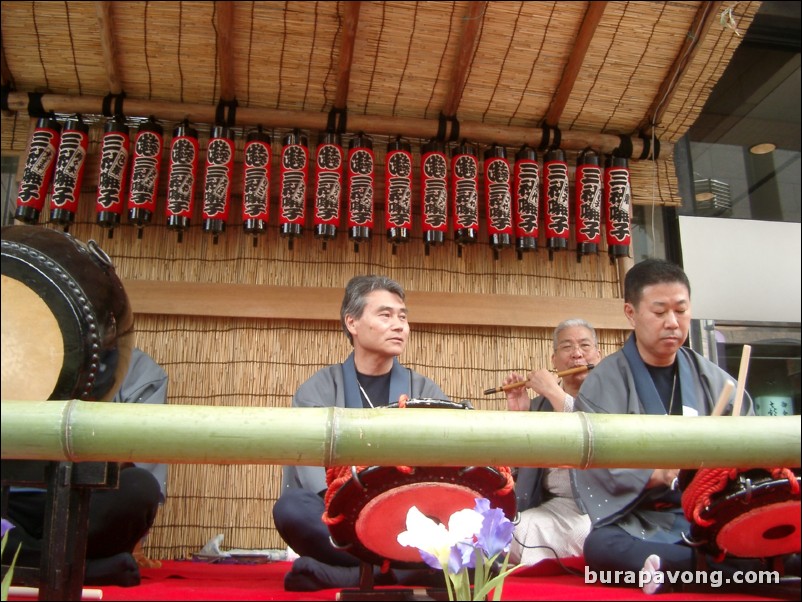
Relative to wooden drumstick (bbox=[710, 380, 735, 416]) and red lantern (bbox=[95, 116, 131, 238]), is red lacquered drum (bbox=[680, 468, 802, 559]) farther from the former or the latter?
red lantern (bbox=[95, 116, 131, 238])

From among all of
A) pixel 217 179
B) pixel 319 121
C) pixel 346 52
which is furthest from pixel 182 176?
pixel 346 52

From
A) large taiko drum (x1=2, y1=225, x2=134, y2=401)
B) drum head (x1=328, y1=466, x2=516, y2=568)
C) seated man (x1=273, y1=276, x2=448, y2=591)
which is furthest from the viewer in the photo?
seated man (x1=273, y1=276, x2=448, y2=591)

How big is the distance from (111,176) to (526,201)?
2.54m

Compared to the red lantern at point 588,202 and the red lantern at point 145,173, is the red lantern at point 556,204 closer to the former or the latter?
the red lantern at point 588,202

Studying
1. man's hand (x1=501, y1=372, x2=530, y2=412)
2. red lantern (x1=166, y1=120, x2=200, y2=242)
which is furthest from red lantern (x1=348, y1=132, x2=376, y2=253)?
man's hand (x1=501, y1=372, x2=530, y2=412)

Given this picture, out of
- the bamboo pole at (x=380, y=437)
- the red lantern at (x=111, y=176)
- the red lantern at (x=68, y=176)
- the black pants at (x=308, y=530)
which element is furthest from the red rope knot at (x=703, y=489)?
the red lantern at (x=68, y=176)

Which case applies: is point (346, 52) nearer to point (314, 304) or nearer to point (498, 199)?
point (498, 199)

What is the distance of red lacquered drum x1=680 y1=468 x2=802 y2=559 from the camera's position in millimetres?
1952

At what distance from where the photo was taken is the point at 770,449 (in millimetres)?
1238

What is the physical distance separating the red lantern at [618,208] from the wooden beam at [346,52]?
1.79 metres

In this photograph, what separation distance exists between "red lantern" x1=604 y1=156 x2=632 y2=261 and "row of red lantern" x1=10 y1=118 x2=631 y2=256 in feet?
0.39

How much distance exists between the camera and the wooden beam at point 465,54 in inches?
165

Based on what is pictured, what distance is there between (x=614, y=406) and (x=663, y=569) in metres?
0.77

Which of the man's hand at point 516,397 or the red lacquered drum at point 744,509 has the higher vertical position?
the man's hand at point 516,397
